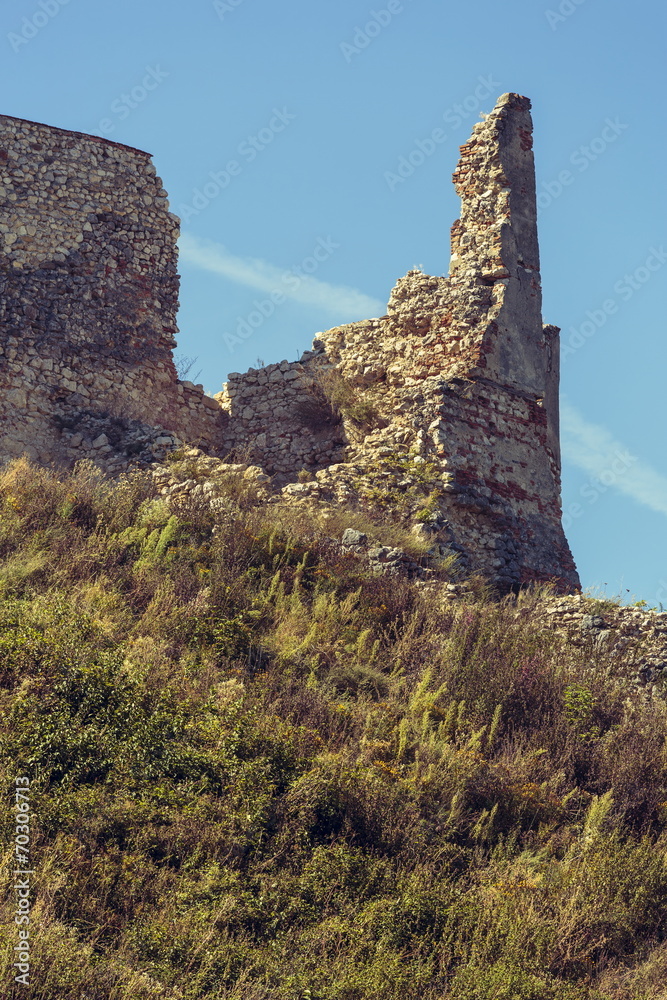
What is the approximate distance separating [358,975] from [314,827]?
4.31 ft

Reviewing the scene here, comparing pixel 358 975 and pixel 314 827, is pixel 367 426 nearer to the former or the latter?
pixel 314 827

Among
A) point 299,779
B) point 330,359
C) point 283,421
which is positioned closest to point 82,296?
point 283,421

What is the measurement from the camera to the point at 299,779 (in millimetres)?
8250

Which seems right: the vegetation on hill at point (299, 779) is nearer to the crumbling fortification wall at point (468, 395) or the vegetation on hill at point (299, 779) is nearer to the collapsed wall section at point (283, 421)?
the crumbling fortification wall at point (468, 395)

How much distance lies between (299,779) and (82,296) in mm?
8581

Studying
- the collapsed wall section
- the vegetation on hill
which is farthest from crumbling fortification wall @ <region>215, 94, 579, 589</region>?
the vegetation on hill

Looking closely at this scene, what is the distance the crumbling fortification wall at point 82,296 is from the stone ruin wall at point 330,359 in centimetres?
2

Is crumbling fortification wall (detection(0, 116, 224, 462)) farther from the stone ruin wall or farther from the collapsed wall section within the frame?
the collapsed wall section

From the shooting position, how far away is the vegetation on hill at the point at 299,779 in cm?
694

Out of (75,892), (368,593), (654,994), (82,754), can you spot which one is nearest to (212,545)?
(368,593)

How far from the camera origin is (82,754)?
7.98 metres

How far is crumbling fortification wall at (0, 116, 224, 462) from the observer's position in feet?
47.9

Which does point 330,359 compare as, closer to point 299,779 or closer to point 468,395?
point 468,395

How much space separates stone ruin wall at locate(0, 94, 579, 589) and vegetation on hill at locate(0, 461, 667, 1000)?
284cm
